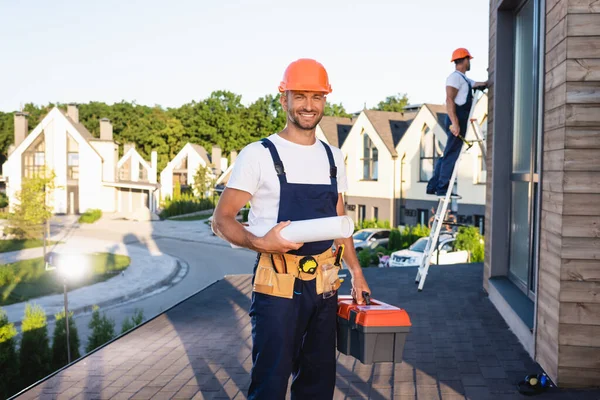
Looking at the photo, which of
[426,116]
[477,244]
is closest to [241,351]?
[477,244]

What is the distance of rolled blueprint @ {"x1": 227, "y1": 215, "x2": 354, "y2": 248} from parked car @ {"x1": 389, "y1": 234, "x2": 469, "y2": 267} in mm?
16747

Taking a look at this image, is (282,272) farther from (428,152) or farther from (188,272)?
(428,152)

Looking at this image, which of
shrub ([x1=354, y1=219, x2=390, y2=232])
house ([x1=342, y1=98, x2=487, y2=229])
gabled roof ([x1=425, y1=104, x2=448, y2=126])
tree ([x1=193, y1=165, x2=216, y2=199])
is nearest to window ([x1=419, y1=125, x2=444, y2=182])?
house ([x1=342, y1=98, x2=487, y2=229])

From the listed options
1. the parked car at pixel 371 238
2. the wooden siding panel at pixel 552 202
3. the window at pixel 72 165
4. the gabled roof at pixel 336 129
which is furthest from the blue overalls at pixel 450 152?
the window at pixel 72 165

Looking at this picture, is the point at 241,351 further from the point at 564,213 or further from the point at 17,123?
the point at 17,123

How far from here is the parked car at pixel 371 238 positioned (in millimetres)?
29156

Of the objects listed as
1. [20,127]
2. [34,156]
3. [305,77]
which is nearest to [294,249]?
[305,77]

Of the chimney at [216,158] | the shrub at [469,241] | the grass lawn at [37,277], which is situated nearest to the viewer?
the shrub at [469,241]

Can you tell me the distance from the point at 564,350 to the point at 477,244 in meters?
15.9

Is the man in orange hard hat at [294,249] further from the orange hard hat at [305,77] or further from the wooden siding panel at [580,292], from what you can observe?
the wooden siding panel at [580,292]

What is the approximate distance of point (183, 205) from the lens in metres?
58.8

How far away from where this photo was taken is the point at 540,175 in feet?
17.5

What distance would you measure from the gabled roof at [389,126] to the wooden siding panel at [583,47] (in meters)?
34.2

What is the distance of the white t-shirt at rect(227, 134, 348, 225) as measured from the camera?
3477mm
